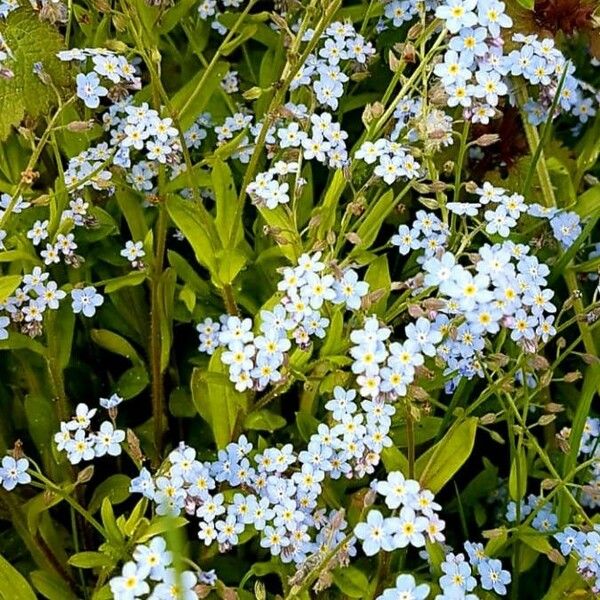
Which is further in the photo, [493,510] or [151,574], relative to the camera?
[493,510]

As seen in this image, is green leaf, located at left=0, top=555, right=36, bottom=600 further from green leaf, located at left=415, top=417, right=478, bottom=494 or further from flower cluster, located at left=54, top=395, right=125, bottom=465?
green leaf, located at left=415, top=417, right=478, bottom=494

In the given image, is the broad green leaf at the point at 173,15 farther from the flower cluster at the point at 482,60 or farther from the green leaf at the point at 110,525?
the green leaf at the point at 110,525

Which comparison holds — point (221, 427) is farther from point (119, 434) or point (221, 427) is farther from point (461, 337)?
point (461, 337)

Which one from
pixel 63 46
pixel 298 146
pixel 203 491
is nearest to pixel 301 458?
pixel 203 491

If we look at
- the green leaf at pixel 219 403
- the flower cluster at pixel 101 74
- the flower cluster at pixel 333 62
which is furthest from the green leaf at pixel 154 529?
the flower cluster at pixel 333 62

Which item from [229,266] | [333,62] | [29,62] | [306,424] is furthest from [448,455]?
[29,62]

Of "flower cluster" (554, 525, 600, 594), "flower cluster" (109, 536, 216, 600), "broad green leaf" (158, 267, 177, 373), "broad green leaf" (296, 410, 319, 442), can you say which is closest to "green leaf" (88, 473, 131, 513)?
"broad green leaf" (158, 267, 177, 373)
